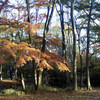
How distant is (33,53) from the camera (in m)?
8.19

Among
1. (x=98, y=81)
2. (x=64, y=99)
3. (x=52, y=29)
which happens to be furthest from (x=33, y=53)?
(x=52, y=29)

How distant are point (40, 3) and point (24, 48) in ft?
14.9

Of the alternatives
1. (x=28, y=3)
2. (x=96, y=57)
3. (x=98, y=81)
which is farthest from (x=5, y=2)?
(x=96, y=57)

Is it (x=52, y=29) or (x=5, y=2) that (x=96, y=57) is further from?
(x=5, y=2)

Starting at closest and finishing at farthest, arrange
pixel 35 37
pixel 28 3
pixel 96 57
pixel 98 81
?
pixel 28 3, pixel 35 37, pixel 98 81, pixel 96 57

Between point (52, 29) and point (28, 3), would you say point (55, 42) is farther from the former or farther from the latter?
point (52, 29)

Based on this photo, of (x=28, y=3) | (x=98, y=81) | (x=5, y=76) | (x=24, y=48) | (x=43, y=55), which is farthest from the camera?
(x=5, y=76)

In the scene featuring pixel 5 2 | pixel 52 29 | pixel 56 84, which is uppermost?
pixel 52 29

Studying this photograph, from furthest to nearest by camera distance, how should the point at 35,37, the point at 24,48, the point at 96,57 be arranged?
the point at 96,57
the point at 35,37
the point at 24,48

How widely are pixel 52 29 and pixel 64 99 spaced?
22007 millimetres

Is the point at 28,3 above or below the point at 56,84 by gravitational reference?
above

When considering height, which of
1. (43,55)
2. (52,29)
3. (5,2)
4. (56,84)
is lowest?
(56,84)

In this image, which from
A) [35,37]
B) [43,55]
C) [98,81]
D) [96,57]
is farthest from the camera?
[96,57]

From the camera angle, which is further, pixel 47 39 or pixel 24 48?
pixel 47 39
